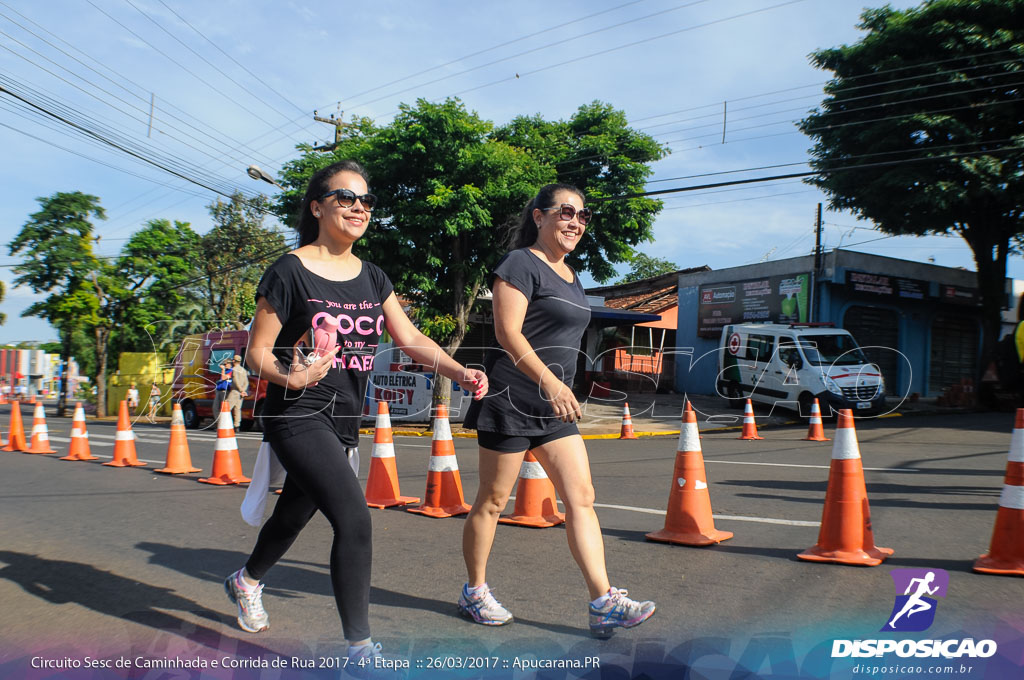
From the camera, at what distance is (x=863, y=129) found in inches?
799

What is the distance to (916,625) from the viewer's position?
3143 mm

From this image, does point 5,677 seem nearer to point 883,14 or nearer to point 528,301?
point 528,301

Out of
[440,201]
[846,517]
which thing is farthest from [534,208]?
[440,201]

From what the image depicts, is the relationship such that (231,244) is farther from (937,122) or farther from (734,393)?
(937,122)

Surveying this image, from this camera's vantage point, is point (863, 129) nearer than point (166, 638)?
No

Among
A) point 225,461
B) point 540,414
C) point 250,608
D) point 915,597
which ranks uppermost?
point 540,414

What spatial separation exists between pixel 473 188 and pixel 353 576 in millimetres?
14506

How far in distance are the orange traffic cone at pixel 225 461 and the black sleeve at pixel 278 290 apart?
5.72m

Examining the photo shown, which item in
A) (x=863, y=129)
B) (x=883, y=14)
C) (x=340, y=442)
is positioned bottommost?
(x=340, y=442)

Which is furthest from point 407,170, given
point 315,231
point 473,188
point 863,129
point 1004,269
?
point 1004,269

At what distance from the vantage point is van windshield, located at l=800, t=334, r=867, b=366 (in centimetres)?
1636

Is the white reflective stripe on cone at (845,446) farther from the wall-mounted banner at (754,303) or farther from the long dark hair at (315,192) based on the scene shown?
the wall-mounted banner at (754,303)

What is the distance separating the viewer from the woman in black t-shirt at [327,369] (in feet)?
8.62

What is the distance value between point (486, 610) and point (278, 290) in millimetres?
1625
